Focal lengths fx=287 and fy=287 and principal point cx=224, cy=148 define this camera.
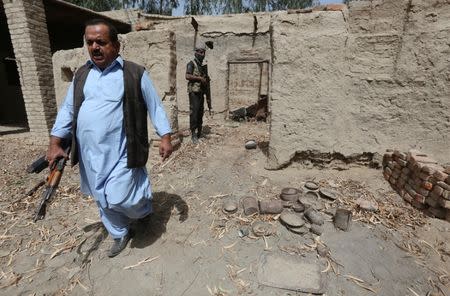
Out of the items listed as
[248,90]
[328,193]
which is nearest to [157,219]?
[328,193]

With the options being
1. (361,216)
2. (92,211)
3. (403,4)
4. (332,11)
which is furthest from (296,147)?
(92,211)

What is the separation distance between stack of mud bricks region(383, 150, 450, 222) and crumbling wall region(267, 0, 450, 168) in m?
0.25

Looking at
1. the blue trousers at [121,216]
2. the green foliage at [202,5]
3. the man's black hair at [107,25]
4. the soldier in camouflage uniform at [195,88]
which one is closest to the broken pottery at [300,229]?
the blue trousers at [121,216]

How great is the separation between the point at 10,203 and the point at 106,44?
266cm

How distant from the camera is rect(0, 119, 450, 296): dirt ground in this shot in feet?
7.23

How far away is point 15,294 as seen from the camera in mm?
2215

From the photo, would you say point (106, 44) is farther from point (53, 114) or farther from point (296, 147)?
point (53, 114)

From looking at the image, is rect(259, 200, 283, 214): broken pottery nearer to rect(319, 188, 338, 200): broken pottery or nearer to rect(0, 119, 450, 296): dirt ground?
rect(0, 119, 450, 296): dirt ground

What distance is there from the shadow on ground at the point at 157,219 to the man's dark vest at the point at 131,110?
0.81 metres

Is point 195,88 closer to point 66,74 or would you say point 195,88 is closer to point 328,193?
point 66,74

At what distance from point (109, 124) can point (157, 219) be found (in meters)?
1.21

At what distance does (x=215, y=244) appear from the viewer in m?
2.60

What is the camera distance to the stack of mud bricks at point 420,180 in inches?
102

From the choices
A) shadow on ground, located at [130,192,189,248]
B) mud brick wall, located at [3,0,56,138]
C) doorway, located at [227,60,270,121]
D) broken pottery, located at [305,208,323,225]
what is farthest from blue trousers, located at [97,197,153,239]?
doorway, located at [227,60,270,121]
